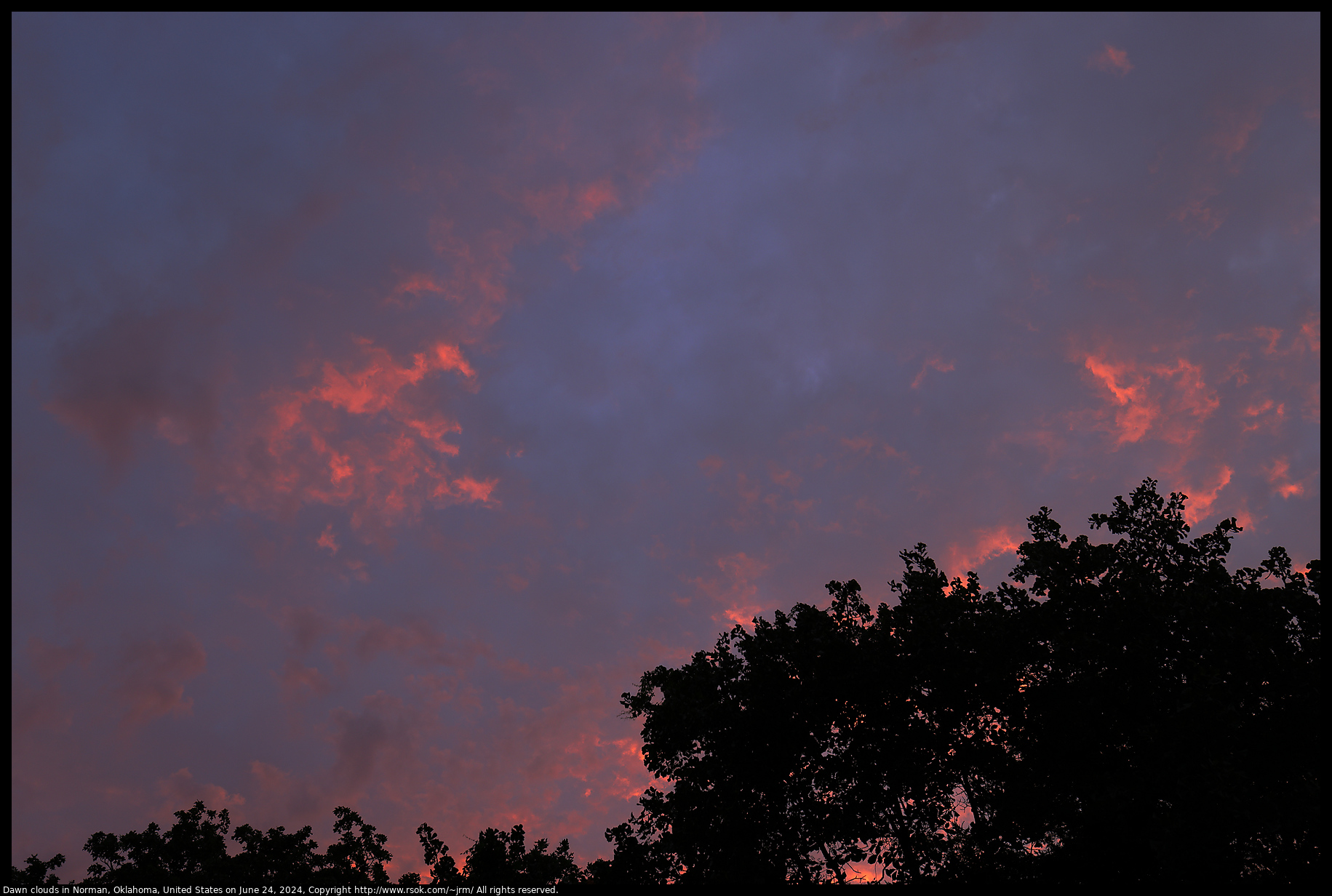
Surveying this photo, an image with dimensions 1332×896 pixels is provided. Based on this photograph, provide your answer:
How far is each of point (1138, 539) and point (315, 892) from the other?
27415mm

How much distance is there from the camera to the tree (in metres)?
16.9

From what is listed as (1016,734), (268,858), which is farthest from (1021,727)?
(268,858)

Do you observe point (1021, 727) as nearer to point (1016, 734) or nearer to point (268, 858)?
point (1016, 734)

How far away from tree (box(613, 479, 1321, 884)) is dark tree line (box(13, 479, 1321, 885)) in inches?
2.0

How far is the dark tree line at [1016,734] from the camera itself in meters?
16.9

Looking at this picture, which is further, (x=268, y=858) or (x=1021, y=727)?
(x=268, y=858)

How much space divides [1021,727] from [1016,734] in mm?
266

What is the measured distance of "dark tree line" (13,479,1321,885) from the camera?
16859mm

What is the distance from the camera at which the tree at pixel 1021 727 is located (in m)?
16.9

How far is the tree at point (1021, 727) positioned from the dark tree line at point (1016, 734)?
0.05 m

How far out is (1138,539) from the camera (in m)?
20.6

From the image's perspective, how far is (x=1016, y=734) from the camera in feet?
65.7
